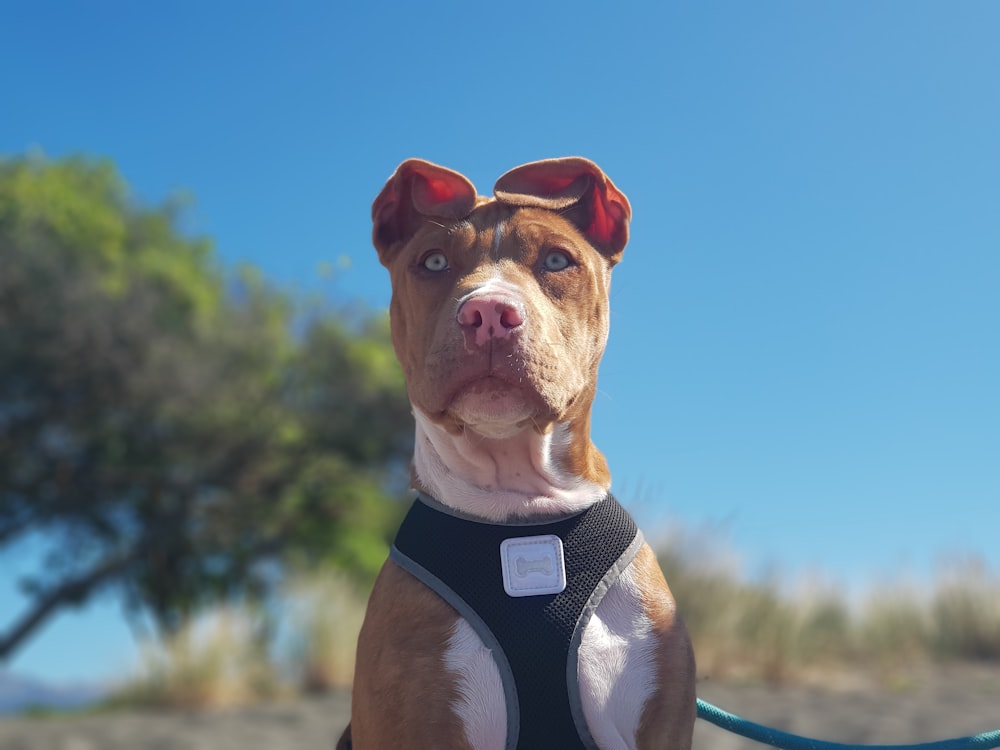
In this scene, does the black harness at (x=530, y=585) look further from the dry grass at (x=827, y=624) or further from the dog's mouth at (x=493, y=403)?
the dry grass at (x=827, y=624)

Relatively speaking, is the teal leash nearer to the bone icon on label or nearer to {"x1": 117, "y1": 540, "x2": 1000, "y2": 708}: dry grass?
the bone icon on label

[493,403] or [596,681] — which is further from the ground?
[493,403]

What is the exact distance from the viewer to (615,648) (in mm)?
2428

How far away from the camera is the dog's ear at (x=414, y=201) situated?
275 centimetres

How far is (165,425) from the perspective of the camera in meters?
19.0

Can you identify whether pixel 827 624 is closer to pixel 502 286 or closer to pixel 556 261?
pixel 556 261

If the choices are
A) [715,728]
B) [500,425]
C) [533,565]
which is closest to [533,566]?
[533,565]

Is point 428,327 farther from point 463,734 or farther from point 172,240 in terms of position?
point 172,240

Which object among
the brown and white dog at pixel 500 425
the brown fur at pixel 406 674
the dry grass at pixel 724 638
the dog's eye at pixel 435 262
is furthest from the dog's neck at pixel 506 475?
the dry grass at pixel 724 638

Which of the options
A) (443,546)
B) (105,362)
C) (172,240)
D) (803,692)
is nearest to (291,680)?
(803,692)

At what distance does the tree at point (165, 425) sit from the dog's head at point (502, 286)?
640 inches

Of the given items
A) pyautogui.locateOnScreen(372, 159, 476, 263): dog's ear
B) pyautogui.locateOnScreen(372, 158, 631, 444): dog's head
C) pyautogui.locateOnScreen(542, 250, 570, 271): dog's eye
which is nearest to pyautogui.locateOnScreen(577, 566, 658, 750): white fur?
pyautogui.locateOnScreen(372, 158, 631, 444): dog's head

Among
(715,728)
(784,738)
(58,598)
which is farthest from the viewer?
(58,598)

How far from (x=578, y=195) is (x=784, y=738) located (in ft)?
6.31
